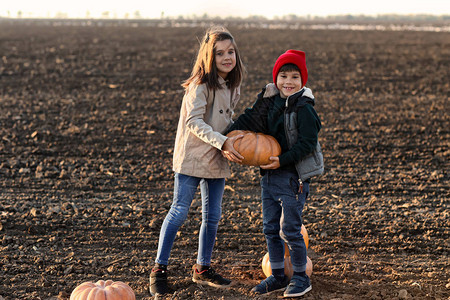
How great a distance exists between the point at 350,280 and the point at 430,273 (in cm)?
75

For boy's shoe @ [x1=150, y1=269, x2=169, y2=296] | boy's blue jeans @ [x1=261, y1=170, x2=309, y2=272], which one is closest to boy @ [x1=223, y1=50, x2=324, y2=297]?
boy's blue jeans @ [x1=261, y1=170, x2=309, y2=272]

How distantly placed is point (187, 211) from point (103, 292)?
89 cm

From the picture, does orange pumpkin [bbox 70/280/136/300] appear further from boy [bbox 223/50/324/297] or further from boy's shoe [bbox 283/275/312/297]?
boy's shoe [bbox 283/275/312/297]

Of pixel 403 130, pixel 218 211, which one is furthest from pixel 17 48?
pixel 218 211

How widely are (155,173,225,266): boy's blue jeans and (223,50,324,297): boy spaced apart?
1.26 feet

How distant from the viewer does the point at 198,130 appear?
163 inches

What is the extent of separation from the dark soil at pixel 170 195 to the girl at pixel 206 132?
24.6 inches

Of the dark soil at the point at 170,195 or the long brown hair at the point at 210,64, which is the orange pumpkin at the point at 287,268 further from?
the long brown hair at the point at 210,64

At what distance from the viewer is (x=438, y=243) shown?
562cm

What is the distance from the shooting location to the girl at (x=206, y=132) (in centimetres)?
419

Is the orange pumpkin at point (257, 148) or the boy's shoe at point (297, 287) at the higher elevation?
the orange pumpkin at point (257, 148)

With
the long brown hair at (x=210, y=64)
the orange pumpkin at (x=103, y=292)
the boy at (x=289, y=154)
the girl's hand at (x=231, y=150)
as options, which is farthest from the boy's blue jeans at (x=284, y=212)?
the orange pumpkin at (x=103, y=292)

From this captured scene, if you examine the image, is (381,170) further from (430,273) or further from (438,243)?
(430,273)

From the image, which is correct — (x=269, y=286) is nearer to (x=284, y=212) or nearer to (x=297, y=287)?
(x=297, y=287)
